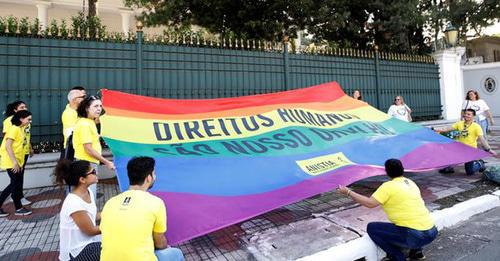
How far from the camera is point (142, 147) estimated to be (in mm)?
4223

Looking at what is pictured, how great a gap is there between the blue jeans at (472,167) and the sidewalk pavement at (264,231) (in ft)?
3.60

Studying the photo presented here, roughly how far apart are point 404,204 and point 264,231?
1.64 meters

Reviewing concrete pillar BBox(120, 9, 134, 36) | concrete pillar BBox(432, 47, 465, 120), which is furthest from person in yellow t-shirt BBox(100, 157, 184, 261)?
concrete pillar BBox(120, 9, 134, 36)

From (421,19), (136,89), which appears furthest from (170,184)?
(421,19)

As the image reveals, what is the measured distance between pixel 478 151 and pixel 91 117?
6.44 meters

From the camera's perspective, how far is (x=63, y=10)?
58.1 ft

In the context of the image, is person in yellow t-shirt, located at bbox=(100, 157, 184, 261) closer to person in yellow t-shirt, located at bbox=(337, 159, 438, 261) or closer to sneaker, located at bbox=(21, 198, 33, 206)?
person in yellow t-shirt, located at bbox=(337, 159, 438, 261)

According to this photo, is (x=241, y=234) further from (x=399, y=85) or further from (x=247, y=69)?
(x=399, y=85)

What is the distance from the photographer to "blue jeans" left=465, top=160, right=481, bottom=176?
6.75 metres

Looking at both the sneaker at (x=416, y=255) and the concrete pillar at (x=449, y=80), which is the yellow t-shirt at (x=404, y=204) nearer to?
the sneaker at (x=416, y=255)

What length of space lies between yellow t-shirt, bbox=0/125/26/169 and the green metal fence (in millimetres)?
1687

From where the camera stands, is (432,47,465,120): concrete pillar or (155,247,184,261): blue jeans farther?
(432,47,465,120): concrete pillar

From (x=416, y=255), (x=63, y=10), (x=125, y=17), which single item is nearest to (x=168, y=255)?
(x=416, y=255)

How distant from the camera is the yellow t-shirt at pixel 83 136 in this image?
154 inches
